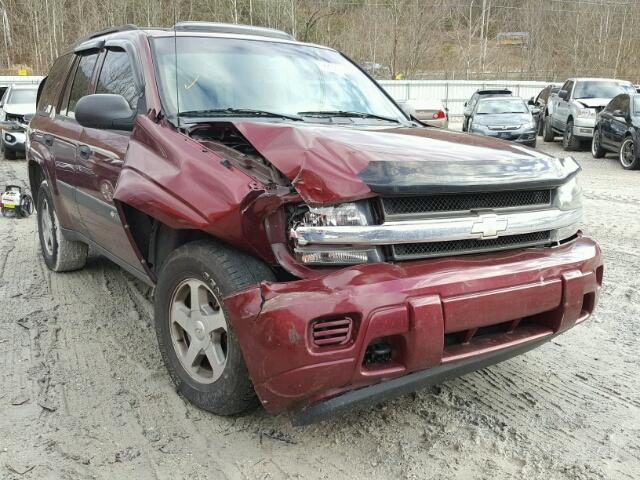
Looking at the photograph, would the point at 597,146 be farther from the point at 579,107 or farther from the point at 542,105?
the point at 542,105

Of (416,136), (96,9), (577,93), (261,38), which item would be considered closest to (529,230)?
(416,136)

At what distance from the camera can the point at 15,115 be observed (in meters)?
15.4

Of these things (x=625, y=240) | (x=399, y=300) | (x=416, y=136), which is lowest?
(x=625, y=240)

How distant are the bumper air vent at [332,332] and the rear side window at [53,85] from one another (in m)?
3.77

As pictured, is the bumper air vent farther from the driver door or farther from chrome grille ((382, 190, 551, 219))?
the driver door

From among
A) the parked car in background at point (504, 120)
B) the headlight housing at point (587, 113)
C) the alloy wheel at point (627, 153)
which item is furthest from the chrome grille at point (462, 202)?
the headlight housing at point (587, 113)

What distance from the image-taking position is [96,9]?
36500 mm

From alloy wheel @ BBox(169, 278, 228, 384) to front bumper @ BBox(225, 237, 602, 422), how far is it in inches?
15.0

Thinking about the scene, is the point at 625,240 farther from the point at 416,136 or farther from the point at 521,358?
the point at 416,136

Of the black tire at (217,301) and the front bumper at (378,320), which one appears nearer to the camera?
the front bumper at (378,320)

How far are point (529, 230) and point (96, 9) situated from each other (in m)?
39.3

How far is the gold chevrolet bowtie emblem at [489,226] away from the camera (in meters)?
2.56

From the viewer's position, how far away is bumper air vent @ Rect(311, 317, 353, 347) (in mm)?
2230

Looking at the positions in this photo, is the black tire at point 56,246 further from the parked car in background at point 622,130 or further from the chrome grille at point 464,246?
the parked car in background at point 622,130
